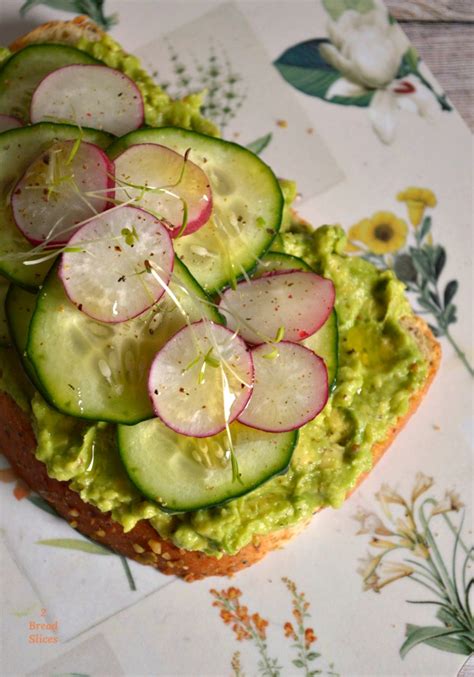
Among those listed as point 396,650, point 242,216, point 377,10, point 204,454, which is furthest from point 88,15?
point 396,650

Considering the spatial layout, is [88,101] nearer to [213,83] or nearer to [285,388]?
[213,83]

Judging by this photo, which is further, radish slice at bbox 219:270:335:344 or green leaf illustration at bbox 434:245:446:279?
green leaf illustration at bbox 434:245:446:279

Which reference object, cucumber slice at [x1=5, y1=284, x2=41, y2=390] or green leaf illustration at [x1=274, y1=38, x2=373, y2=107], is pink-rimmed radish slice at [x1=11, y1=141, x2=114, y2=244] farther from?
green leaf illustration at [x1=274, y1=38, x2=373, y2=107]

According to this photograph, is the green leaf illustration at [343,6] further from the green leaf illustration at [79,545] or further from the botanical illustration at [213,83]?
the green leaf illustration at [79,545]

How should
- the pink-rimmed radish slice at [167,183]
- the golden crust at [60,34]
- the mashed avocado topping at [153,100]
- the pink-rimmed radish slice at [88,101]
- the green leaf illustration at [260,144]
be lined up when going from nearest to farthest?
the pink-rimmed radish slice at [167,183] → the pink-rimmed radish slice at [88,101] → the mashed avocado topping at [153,100] → the golden crust at [60,34] → the green leaf illustration at [260,144]

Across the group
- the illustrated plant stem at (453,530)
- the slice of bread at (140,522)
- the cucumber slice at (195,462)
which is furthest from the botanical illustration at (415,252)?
the cucumber slice at (195,462)

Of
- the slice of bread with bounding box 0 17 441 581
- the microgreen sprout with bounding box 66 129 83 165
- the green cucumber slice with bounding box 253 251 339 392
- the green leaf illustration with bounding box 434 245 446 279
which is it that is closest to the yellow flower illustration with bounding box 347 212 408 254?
the green leaf illustration with bounding box 434 245 446 279

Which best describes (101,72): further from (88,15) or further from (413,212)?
(413,212)
